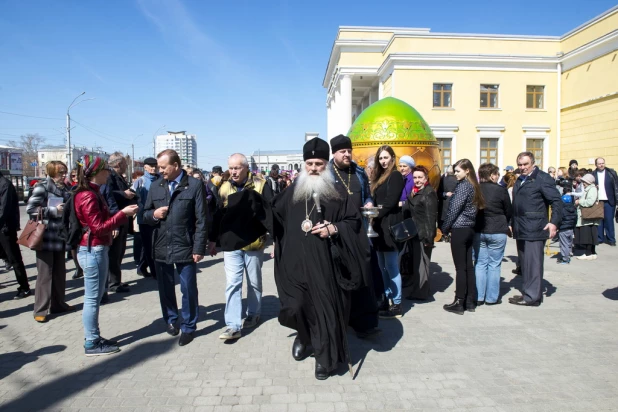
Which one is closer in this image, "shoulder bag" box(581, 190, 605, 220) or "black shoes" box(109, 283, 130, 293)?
"black shoes" box(109, 283, 130, 293)

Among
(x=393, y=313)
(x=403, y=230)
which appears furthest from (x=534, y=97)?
(x=393, y=313)

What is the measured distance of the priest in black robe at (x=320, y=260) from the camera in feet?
11.5

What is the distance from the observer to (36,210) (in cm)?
540

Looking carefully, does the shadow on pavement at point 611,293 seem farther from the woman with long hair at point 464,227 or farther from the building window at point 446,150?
the building window at point 446,150

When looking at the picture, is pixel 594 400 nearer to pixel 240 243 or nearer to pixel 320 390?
pixel 320 390

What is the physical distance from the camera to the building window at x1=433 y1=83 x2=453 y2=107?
29406mm

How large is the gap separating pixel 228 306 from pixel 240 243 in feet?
2.33

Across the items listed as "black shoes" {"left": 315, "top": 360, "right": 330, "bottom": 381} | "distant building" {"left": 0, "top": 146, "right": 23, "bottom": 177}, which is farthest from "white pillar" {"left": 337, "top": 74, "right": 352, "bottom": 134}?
"black shoes" {"left": 315, "top": 360, "right": 330, "bottom": 381}

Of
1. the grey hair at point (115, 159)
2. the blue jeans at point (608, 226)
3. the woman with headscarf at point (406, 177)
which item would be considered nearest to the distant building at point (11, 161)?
the grey hair at point (115, 159)

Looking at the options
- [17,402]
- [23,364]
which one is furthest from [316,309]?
[23,364]

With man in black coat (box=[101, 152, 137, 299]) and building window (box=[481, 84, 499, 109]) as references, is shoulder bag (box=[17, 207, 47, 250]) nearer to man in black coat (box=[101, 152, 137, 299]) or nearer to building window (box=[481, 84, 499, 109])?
man in black coat (box=[101, 152, 137, 299])

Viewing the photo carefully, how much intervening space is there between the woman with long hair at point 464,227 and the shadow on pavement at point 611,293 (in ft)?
7.18

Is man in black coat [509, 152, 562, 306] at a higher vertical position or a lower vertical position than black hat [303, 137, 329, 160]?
lower

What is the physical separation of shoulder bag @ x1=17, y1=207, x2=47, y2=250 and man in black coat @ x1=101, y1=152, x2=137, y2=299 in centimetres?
82
